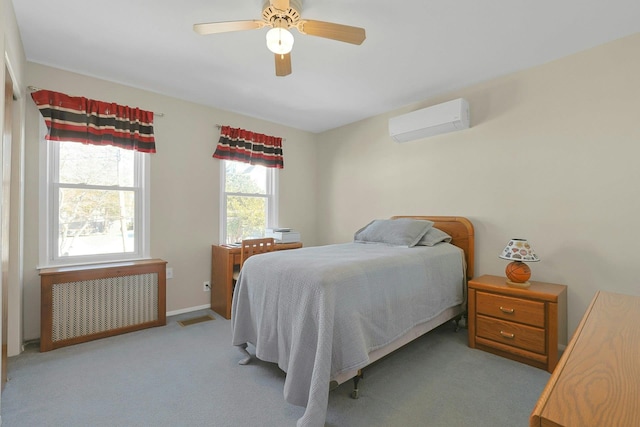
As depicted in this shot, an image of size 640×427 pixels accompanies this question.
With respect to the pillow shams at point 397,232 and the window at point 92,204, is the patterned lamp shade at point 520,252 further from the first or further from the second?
the window at point 92,204

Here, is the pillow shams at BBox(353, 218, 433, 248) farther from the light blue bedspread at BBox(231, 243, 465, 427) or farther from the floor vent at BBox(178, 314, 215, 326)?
the floor vent at BBox(178, 314, 215, 326)

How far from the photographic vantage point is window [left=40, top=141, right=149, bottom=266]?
2.71m

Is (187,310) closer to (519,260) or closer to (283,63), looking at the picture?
(283,63)

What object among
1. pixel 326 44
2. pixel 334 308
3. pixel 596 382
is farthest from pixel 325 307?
pixel 326 44

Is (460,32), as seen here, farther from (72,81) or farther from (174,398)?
→ (72,81)

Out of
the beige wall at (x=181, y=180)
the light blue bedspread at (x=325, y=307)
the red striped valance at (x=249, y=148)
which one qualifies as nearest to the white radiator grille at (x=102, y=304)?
the beige wall at (x=181, y=180)

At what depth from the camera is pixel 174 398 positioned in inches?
72.9

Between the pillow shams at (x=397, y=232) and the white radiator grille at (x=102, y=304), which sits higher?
the pillow shams at (x=397, y=232)

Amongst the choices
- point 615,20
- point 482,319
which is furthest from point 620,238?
point 615,20

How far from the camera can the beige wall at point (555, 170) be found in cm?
223

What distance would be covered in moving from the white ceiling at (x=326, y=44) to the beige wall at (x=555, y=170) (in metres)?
0.23

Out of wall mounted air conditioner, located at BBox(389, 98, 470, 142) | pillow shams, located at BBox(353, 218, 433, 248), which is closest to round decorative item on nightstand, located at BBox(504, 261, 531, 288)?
pillow shams, located at BBox(353, 218, 433, 248)

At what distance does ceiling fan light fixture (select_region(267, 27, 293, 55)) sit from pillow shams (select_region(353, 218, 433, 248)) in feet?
6.21

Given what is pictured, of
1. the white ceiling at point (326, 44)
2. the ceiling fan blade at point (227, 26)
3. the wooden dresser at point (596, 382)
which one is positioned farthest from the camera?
the white ceiling at point (326, 44)
